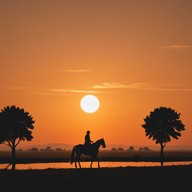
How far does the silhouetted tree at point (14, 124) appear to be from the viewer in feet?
277

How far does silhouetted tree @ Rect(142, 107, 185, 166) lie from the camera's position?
104m

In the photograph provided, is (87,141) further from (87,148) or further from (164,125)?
(164,125)

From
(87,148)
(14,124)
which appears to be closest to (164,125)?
(14,124)

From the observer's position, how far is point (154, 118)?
346 feet

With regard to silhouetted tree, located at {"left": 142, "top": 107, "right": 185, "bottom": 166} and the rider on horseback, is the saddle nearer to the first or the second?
the rider on horseback

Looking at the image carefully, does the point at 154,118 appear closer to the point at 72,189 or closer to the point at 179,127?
the point at 179,127

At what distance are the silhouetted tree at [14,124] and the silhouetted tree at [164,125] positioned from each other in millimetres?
31307

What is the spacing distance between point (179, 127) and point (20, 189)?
8056 centimetres

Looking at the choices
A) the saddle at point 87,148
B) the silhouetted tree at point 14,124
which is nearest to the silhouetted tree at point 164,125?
the silhouetted tree at point 14,124

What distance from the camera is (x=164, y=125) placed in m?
104

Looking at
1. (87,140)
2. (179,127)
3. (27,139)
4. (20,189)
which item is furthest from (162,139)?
(20,189)

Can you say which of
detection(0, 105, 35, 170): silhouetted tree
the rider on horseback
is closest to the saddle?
the rider on horseback

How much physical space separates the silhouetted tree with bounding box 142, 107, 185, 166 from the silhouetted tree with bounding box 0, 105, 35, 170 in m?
31.3

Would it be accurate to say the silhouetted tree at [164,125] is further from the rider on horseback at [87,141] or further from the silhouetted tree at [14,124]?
the rider on horseback at [87,141]
